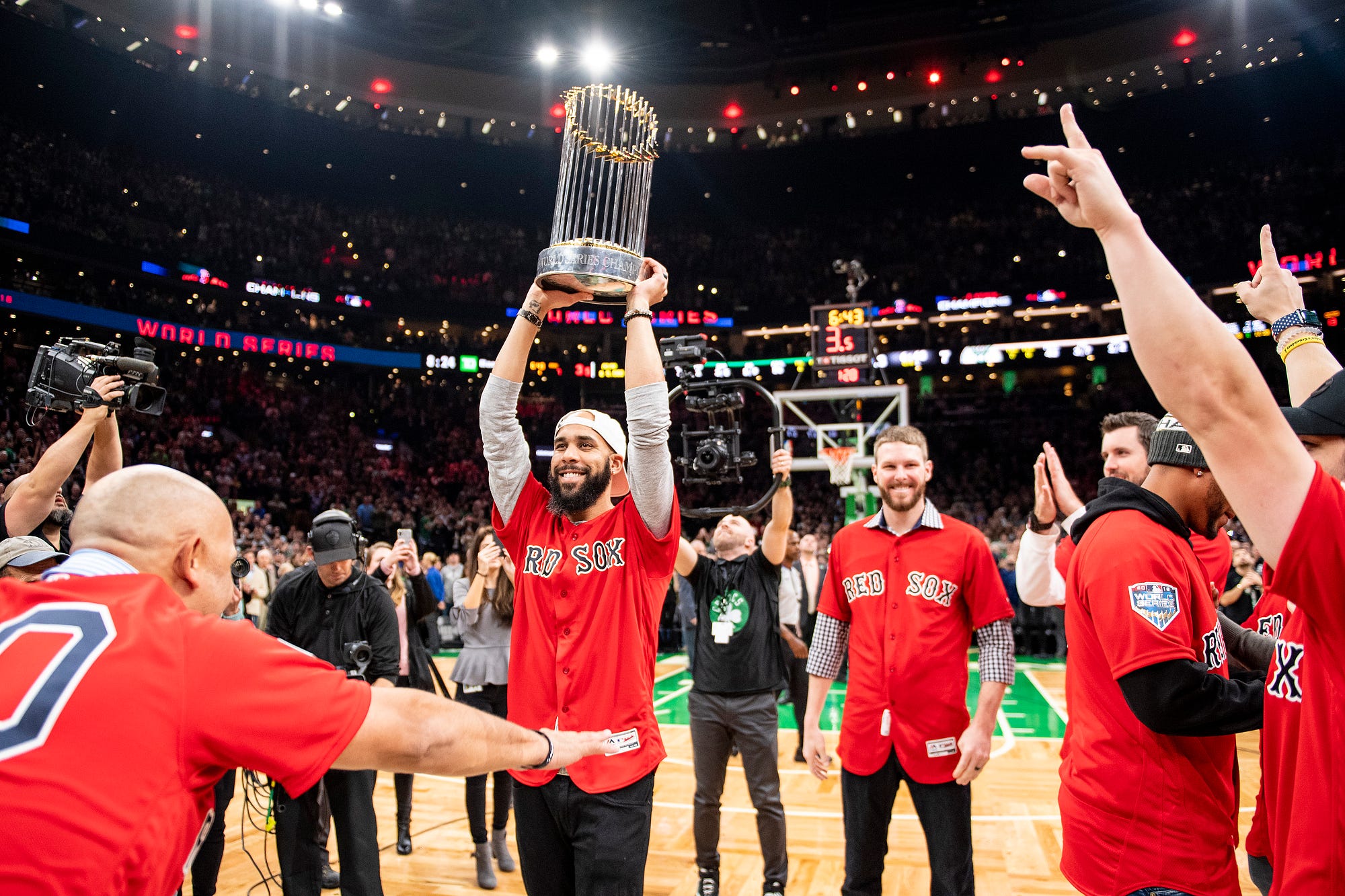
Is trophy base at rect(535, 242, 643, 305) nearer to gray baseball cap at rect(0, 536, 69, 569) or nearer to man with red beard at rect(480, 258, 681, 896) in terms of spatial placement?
man with red beard at rect(480, 258, 681, 896)

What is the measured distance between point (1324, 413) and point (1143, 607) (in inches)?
27.7

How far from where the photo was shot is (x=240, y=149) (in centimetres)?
2777

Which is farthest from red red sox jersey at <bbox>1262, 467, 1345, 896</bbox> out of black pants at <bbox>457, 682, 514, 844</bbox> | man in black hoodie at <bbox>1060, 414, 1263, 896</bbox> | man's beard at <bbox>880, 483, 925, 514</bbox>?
black pants at <bbox>457, 682, 514, 844</bbox>

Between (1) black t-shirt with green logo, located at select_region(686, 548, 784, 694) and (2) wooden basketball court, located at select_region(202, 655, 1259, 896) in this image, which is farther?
(1) black t-shirt with green logo, located at select_region(686, 548, 784, 694)

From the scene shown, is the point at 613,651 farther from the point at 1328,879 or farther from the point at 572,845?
the point at 1328,879

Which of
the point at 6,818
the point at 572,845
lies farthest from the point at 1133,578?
the point at 6,818

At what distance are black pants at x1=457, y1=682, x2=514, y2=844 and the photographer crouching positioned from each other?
85 centimetres

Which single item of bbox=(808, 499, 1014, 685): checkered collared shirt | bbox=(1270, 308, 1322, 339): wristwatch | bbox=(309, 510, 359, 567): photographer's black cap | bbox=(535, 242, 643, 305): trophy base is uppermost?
bbox=(535, 242, 643, 305): trophy base

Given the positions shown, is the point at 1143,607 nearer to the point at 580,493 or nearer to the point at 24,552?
the point at 580,493

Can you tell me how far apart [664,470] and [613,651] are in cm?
62

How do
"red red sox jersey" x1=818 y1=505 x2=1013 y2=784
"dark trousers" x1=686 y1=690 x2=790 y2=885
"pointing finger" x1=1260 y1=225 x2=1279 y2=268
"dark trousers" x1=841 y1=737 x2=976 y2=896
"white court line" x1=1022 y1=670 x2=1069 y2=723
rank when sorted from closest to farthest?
1. "pointing finger" x1=1260 y1=225 x2=1279 y2=268
2. "dark trousers" x1=841 y1=737 x2=976 y2=896
3. "red red sox jersey" x1=818 y1=505 x2=1013 y2=784
4. "dark trousers" x1=686 y1=690 x2=790 y2=885
5. "white court line" x1=1022 y1=670 x2=1069 y2=723

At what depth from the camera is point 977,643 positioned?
370 centimetres

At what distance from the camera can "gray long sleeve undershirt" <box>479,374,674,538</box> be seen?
266 centimetres

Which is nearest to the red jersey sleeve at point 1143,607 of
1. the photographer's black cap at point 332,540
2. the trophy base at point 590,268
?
the trophy base at point 590,268
